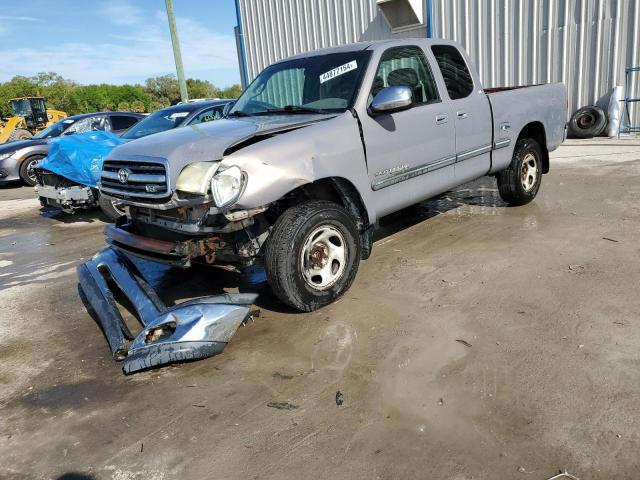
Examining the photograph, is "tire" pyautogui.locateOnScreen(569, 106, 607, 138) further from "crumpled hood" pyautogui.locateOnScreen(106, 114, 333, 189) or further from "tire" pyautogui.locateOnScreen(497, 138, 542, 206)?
"crumpled hood" pyautogui.locateOnScreen(106, 114, 333, 189)

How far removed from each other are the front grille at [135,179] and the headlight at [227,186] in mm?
402

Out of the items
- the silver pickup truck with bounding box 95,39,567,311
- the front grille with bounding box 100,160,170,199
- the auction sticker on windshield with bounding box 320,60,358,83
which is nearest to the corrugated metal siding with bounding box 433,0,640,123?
the silver pickup truck with bounding box 95,39,567,311

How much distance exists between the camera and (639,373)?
9.25 ft

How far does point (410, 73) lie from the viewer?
490 centimetres

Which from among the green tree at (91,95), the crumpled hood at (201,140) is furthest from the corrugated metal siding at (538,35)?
the green tree at (91,95)

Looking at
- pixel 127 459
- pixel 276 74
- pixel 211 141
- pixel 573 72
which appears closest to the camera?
pixel 127 459

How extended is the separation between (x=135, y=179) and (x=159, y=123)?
4869mm

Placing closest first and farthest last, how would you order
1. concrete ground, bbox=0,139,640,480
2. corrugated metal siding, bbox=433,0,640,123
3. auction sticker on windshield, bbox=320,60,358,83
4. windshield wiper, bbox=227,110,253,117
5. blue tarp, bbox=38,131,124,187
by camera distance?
1. concrete ground, bbox=0,139,640,480
2. auction sticker on windshield, bbox=320,60,358,83
3. windshield wiper, bbox=227,110,253,117
4. blue tarp, bbox=38,131,124,187
5. corrugated metal siding, bbox=433,0,640,123

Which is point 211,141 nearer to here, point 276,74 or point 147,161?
point 147,161

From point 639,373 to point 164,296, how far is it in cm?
369

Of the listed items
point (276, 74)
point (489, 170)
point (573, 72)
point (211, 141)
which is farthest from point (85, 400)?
point (573, 72)

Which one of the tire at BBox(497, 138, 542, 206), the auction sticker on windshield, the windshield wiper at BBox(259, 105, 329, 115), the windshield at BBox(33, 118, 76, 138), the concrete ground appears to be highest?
the auction sticker on windshield

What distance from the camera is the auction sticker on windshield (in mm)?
4512

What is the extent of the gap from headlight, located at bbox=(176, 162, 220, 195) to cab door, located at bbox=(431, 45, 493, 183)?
2670 mm
